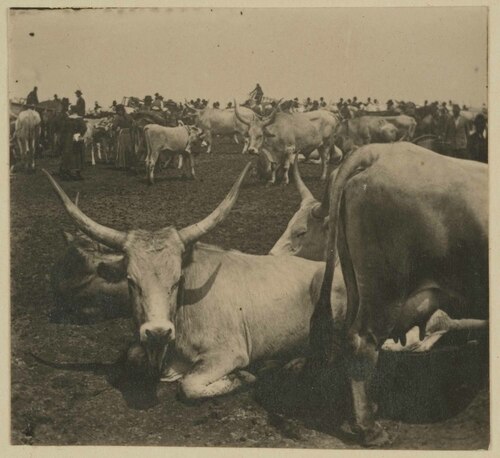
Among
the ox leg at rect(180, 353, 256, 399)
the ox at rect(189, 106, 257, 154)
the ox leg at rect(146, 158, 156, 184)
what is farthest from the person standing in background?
the ox leg at rect(180, 353, 256, 399)

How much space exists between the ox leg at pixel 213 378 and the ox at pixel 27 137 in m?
1.70

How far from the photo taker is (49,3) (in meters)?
4.72

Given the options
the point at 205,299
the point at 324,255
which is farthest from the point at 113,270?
the point at 324,255

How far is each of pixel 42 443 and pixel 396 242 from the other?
2.51 meters

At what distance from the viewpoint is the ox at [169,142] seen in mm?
4918

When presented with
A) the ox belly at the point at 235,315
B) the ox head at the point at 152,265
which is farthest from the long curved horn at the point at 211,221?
the ox belly at the point at 235,315

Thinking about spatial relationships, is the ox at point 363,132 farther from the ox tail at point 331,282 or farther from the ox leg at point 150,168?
the ox leg at point 150,168

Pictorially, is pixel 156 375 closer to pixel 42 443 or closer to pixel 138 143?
pixel 42 443

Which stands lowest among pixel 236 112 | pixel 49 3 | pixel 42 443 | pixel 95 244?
pixel 42 443

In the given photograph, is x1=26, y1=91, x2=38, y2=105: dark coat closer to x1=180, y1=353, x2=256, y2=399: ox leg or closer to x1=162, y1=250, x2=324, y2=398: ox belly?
x1=162, y1=250, x2=324, y2=398: ox belly

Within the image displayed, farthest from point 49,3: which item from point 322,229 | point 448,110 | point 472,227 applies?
point 472,227

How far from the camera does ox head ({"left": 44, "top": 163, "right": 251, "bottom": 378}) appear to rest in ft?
13.5

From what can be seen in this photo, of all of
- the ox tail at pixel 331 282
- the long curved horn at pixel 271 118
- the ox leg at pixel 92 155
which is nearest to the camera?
the ox tail at pixel 331 282

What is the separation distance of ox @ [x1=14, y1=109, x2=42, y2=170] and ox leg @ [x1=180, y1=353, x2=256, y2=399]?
1702 millimetres
